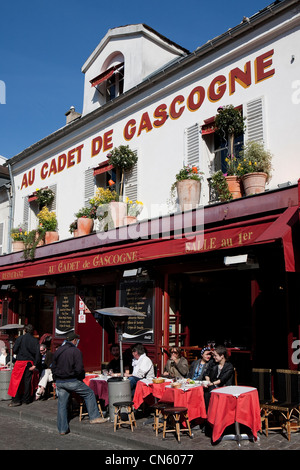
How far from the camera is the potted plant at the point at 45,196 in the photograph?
1477cm

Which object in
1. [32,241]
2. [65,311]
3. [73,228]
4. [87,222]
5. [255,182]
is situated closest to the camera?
[255,182]

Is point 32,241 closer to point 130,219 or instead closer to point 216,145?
point 130,219

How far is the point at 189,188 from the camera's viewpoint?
982 centimetres

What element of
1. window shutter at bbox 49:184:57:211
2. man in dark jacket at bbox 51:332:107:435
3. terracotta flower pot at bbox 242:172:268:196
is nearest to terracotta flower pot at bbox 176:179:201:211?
terracotta flower pot at bbox 242:172:268:196

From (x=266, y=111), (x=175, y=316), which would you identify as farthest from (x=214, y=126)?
(x=175, y=316)

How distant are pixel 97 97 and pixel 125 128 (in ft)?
7.42

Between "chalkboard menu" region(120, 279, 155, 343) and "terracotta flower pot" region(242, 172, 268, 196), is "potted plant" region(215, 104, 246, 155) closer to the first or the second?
"terracotta flower pot" region(242, 172, 268, 196)

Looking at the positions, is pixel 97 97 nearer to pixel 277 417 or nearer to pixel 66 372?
pixel 66 372

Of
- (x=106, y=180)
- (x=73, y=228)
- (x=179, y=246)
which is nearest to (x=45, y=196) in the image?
(x=73, y=228)

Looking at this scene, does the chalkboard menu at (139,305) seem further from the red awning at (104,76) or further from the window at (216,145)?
the red awning at (104,76)

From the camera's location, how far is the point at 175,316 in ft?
34.5

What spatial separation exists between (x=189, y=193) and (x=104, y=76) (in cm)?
563

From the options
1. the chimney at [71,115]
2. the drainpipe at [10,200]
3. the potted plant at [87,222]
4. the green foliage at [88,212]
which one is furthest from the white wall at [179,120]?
the chimney at [71,115]
